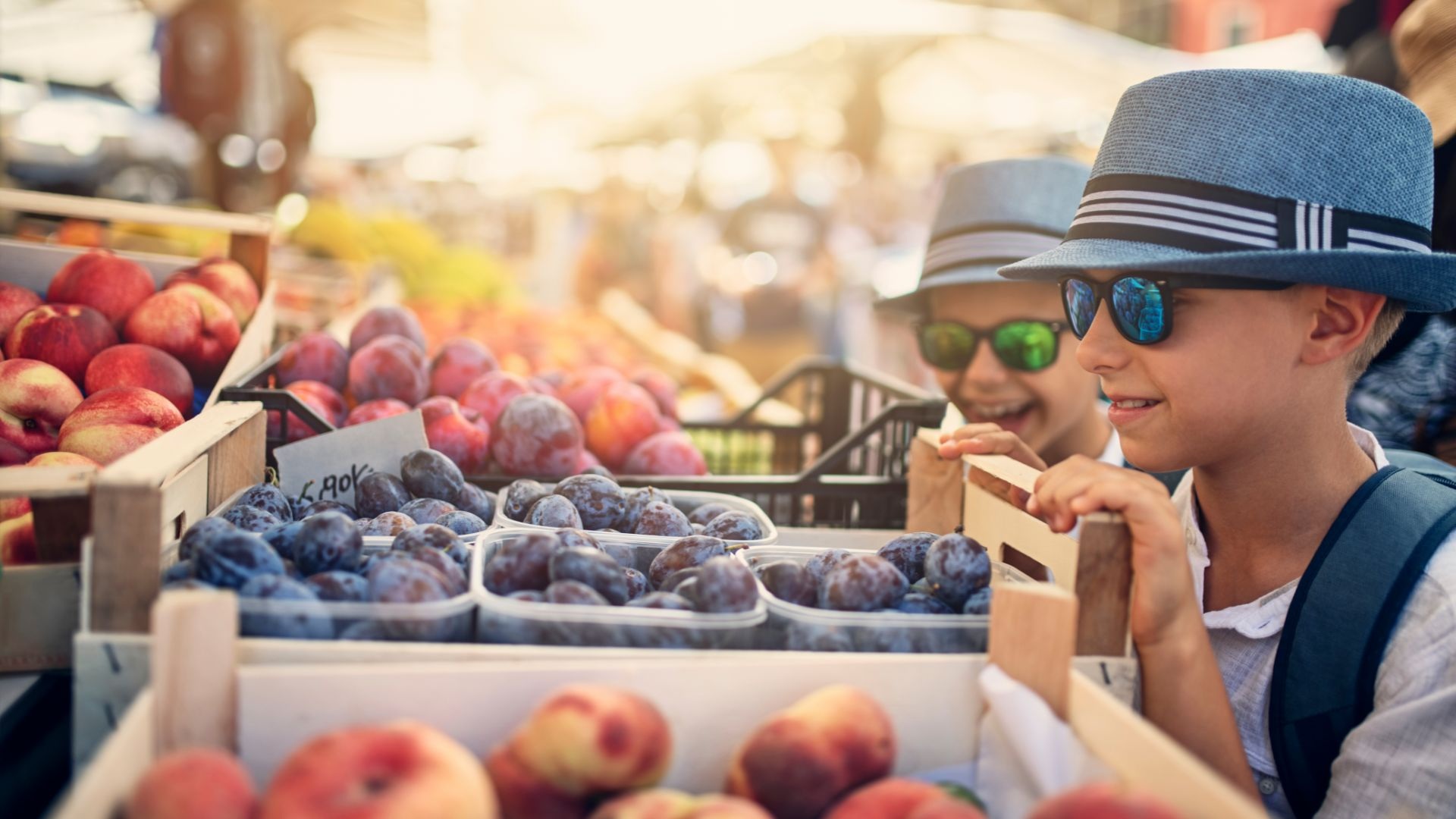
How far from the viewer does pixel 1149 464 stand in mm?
1470

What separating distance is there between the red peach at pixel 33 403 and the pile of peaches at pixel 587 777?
1.13 metres

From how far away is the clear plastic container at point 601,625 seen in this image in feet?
3.71

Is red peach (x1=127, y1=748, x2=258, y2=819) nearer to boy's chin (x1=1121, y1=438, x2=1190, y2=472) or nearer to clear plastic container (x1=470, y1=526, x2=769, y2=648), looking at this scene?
clear plastic container (x1=470, y1=526, x2=769, y2=648)

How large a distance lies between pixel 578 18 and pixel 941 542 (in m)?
7.32

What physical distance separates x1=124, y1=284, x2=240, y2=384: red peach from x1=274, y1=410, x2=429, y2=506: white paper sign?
22.5 inches

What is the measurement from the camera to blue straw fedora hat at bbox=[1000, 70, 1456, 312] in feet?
A: 4.30

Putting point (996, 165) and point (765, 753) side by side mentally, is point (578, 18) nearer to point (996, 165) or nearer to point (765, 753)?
point (996, 165)

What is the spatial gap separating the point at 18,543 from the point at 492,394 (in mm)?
1087

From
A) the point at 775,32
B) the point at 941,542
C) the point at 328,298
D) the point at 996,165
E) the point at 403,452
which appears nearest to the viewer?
the point at 941,542

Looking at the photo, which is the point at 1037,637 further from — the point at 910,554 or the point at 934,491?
the point at 934,491

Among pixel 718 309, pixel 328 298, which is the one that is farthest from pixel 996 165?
pixel 718 309

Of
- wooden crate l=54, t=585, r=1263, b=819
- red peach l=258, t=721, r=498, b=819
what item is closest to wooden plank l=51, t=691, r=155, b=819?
wooden crate l=54, t=585, r=1263, b=819

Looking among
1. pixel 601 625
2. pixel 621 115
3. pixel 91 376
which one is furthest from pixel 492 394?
pixel 621 115

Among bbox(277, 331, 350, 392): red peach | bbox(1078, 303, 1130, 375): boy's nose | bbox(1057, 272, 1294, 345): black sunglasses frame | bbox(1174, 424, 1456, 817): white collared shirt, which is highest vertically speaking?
bbox(1057, 272, 1294, 345): black sunglasses frame
